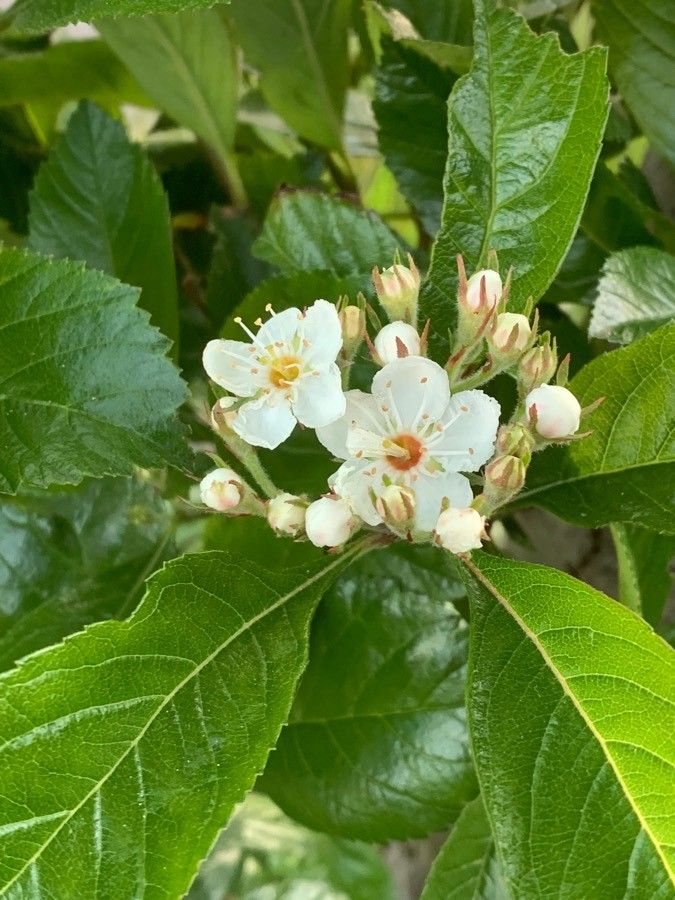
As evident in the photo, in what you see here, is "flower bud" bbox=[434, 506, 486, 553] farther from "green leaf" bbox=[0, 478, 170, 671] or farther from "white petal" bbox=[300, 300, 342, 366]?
"green leaf" bbox=[0, 478, 170, 671]

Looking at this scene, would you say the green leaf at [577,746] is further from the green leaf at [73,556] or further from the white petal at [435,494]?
the green leaf at [73,556]

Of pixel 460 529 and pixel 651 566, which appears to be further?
pixel 651 566

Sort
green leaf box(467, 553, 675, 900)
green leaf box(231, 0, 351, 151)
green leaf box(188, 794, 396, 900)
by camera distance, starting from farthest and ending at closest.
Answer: green leaf box(188, 794, 396, 900), green leaf box(231, 0, 351, 151), green leaf box(467, 553, 675, 900)

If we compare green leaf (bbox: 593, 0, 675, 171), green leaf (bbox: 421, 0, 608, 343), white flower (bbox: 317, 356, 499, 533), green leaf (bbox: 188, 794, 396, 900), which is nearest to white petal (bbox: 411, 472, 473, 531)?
white flower (bbox: 317, 356, 499, 533)

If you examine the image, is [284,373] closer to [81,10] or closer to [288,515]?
[288,515]

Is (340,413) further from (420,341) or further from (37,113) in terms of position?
(37,113)

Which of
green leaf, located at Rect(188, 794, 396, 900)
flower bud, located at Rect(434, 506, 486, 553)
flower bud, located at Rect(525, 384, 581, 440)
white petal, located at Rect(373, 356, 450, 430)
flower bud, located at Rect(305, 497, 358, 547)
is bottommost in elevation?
green leaf, located at Rect(188, 794, 396, 900)

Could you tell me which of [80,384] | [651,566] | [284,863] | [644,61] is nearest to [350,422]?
[80,384]

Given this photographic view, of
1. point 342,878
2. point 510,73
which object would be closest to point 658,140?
point 510,73
